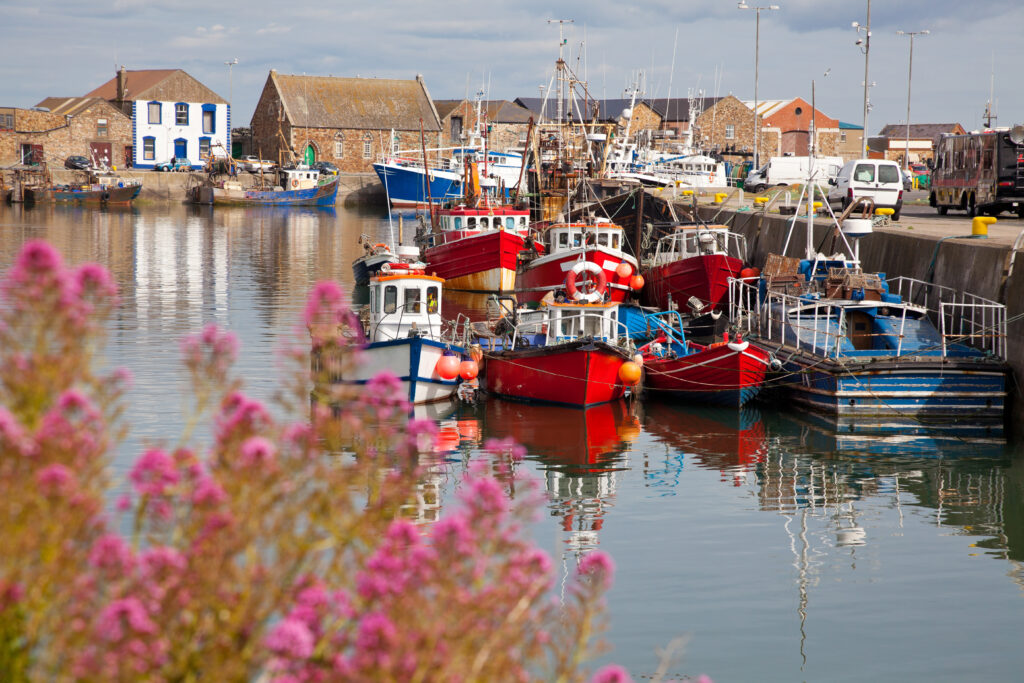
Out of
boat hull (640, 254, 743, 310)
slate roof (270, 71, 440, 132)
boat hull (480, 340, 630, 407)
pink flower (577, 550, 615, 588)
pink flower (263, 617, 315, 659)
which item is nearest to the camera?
pink flower (263, 617, 315, 659)

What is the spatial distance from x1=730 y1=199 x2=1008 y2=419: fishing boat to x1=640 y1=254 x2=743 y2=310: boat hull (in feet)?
20.6

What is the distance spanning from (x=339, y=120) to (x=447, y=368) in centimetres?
8357

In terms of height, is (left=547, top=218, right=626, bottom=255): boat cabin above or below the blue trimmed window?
below

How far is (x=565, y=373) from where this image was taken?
67.4ft

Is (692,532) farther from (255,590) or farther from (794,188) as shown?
(794,188)

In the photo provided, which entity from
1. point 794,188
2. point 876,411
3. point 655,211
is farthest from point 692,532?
point 794,188

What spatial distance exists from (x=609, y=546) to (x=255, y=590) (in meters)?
9.55

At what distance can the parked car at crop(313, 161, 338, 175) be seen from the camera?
314 feet

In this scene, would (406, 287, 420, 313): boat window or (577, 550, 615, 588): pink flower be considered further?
(406, 287, 420, 313): boat window

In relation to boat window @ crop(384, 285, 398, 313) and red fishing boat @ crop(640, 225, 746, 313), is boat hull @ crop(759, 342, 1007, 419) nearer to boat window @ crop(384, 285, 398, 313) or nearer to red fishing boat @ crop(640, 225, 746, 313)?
boat window @ crop(384, 285, 398, 313)

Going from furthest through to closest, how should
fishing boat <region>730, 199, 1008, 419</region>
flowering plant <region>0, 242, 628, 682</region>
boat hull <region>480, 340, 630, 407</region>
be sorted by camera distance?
boat hull <region>480, 340, 630, 407</region>
fishing boat <region>730, 199, 1008, 419</region>
flowering plant <region>0, 242, 628, 682</region>

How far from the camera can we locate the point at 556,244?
111ft

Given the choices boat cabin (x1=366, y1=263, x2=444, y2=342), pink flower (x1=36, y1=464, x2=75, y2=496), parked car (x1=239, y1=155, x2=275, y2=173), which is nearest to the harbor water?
pink flower (x1=36, y1=464, x2=75, y2=496)

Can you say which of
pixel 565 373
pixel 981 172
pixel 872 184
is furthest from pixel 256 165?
pixel 565 373
